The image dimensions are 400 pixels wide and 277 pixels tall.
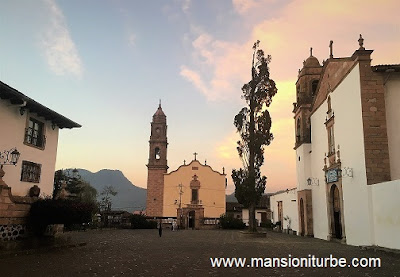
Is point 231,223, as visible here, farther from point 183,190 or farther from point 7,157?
point 7,157

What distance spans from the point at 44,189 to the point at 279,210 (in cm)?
2672

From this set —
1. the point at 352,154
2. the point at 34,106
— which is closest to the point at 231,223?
the point at 352,154

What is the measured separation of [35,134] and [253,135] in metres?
15.0

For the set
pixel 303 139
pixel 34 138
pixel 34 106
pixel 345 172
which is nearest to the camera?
pixel 34 106

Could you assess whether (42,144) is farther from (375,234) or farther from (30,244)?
(375,234)

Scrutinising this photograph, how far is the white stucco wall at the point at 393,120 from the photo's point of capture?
51.7 feet

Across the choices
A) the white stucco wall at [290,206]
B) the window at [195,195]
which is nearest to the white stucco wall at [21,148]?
the white stucco wall at [290,206]

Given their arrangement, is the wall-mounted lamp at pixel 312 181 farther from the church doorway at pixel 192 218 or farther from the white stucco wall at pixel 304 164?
the church doorway at pixel 192 218

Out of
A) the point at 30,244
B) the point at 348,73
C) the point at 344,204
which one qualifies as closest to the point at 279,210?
the point at 344,204

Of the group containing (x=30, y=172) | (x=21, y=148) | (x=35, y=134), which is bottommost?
(x=30, y=172)

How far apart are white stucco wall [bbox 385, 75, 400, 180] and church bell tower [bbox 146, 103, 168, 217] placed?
34.7 meters

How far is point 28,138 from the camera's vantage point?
680 inches

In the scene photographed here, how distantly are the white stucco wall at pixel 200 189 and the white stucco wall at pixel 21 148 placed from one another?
27797mm

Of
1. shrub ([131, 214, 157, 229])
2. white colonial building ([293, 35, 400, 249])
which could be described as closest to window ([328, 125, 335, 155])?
white colonial building ([293, 35, 400, 249])
